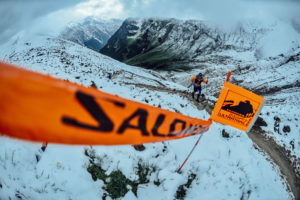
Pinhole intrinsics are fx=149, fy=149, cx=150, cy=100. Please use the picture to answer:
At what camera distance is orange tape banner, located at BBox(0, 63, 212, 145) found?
1.17 metres

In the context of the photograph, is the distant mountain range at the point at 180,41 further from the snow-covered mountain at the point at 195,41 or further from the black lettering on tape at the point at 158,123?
the black lettering on tape at the point at 158,123

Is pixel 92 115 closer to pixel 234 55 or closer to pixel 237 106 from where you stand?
pixel 237 106

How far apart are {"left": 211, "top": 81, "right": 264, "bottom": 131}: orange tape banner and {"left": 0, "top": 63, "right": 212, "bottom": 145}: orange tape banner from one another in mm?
3379

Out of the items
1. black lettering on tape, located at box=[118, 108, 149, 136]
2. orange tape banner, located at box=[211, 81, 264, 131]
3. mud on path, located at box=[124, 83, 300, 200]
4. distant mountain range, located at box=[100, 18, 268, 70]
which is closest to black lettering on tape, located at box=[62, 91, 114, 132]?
black lettering on tape, located at box=[118, 108, 149, 136]

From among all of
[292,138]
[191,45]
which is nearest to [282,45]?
[191,45]

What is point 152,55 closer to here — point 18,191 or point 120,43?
point 120,43

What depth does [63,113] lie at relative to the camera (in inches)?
55.7

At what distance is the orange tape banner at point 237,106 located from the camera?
4.56 metres

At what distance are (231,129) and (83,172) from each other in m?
8.17

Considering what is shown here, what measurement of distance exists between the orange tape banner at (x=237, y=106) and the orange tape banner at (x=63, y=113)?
3.38 metres

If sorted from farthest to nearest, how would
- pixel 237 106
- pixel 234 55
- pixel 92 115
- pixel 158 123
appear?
1. pixel 234 55
2. pixel 237 106
3. pixel 158 123
4. pixel 92 115

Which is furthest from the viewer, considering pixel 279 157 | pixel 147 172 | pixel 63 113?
pixel 279 157

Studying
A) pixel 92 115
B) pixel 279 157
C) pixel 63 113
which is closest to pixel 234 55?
pixel 279 157

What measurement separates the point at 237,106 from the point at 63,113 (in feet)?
15.8
